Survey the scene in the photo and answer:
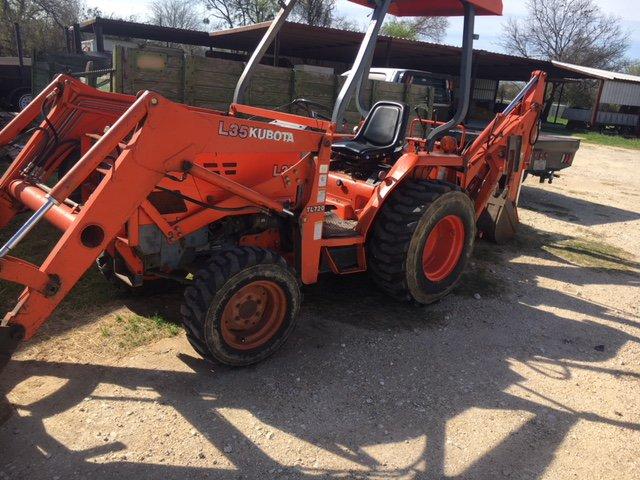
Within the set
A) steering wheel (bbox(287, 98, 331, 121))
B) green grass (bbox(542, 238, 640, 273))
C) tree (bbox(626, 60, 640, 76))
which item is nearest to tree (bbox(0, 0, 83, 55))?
steering wheel (bbox(287, 98, 331, 121))

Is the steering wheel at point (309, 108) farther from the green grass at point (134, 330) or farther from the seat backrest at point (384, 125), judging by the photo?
the green grass at point (134, 330)

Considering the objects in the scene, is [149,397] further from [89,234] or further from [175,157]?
[175,157]

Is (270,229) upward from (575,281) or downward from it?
upward

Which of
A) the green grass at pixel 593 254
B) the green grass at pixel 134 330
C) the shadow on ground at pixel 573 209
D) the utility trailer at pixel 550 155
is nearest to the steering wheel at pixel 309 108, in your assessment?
the green grass at pixel 134 330

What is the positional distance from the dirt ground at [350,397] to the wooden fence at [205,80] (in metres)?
3.46

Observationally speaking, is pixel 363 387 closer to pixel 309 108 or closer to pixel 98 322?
pixel 98 322

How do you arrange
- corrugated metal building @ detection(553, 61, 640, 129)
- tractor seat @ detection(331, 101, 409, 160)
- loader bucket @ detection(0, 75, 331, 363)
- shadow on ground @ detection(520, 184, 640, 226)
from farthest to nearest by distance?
→ corrugated metal building @ detection(553, 61, 640, 129), shadow on ground @ detection(520, 184, 640, 226), tractor seat @ detection(331, 101, 409, 160), loader bucket @ detection(0, 75, 331, 363)

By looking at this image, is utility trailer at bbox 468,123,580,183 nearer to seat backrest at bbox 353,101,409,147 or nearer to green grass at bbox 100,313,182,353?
seat backrest at bbox 353,101,409,147

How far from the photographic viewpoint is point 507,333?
441 cm

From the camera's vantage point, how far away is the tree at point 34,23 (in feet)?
77.7

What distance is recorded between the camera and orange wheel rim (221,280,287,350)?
338cm

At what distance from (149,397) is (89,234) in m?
1.02

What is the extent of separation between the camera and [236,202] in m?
3.48

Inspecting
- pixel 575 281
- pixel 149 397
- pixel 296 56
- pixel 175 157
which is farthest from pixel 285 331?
pixel 296 56
